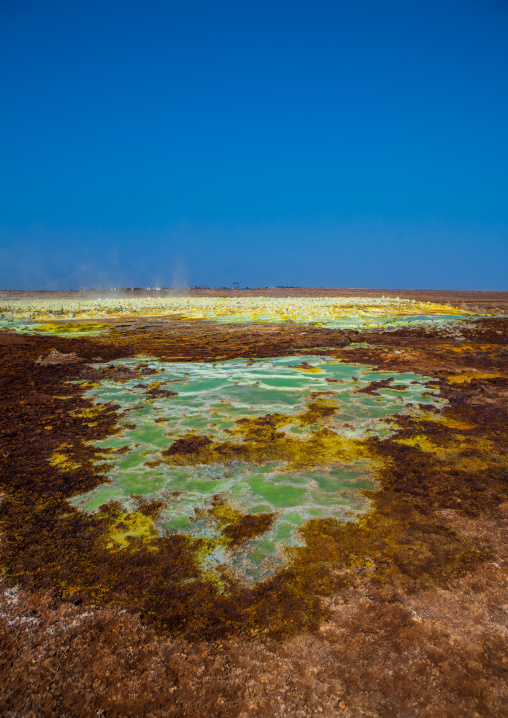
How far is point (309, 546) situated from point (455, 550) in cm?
99

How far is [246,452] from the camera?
4.52m

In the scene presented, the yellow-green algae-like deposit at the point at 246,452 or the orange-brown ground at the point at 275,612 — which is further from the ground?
the yellow-green algae-like deposit at the point at 246,452

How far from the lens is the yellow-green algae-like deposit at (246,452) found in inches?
126

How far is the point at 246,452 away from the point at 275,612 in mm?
2232

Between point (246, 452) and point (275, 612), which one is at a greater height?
point (246, 452)

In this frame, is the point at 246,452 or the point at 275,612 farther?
the point at 246,452

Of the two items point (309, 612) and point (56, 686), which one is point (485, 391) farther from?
point (56, 686)

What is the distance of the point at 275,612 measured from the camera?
7.67 feet

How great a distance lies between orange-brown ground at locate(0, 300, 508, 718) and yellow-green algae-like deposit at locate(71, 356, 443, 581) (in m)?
0.17

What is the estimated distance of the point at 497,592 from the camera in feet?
8.09

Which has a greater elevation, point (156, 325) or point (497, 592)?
point (156, 325)

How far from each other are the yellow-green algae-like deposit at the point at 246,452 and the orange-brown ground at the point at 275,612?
0.56ft

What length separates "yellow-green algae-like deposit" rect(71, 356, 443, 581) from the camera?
3.21 metres

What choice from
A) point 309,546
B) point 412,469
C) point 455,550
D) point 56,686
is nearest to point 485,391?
point 412,469
